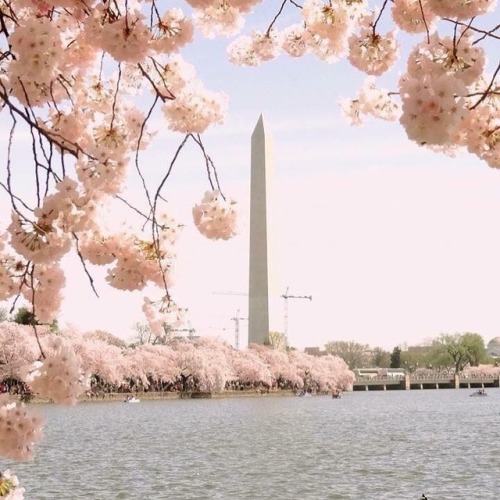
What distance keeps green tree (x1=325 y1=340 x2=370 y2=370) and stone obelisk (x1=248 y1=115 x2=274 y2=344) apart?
56.3 m

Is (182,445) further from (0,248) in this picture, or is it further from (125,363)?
(125,363)

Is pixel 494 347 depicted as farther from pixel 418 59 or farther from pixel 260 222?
pixel 418 59

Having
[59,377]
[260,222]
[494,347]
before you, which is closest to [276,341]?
[260,222]

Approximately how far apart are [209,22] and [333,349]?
3899 inches

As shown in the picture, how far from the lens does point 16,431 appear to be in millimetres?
2281

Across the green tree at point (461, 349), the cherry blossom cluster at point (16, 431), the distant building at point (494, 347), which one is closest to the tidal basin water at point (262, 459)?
the cherry blossom cluster at point (16, 431)

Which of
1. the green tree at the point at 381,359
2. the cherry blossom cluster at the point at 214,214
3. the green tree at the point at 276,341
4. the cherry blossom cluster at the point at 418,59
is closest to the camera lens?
the cherry blossom cluster at the point at 418,59

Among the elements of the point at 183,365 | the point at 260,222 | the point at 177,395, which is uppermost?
the point at 260,222

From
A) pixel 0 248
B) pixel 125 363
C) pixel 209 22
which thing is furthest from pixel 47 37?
pixel 125 363

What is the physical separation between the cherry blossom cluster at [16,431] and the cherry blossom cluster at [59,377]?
8 cm

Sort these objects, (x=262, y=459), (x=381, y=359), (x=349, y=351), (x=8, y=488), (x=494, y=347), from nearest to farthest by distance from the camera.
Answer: (x=8, y=488) < (x=262, y=459) < (x=349, y=351) < (x=381, y=359) < (x=494, y=347)

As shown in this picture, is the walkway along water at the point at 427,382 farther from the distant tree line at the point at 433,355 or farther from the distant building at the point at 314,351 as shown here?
the distant building at the point at 314,351

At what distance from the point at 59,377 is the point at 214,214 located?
738 mm

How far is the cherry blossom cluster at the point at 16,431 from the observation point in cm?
229
